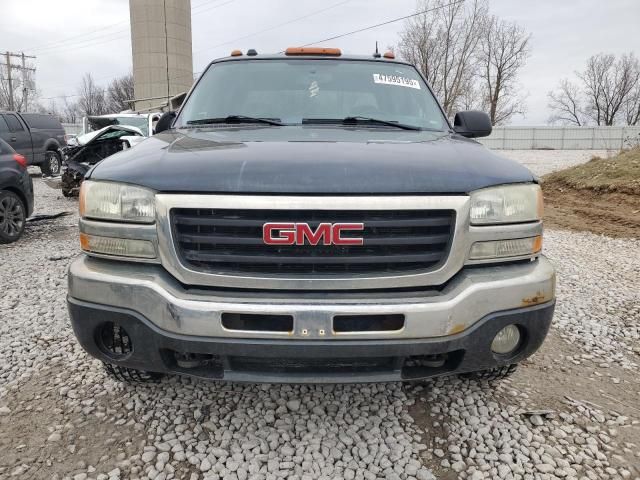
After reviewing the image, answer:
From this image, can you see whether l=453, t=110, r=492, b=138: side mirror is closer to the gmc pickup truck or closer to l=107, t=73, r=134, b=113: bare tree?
the gmc pickup truck

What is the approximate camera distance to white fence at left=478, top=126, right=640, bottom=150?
3781cm

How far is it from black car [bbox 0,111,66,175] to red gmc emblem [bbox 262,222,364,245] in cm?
1487

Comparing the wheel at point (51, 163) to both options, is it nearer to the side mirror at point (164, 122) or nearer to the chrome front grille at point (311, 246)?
the side mirror at point (164, 122)

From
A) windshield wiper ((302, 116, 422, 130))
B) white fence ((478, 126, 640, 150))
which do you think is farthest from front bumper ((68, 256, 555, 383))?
white fence ((478, 126, 640, 150))

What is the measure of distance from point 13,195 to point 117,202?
588cm

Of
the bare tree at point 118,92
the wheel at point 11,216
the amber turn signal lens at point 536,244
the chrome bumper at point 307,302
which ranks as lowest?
the wheel at point 11,216

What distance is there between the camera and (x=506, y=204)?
83.4 inches

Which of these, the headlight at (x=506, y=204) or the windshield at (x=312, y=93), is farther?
the windshield at (x=312, y=93)

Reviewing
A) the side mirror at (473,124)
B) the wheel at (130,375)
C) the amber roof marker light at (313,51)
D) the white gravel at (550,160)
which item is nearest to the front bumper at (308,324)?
the wheel at (130,375)

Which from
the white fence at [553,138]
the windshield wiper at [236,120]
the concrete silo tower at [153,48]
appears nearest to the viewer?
the windshield wiper at [236,120]

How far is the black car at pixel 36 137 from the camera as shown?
14680 mm

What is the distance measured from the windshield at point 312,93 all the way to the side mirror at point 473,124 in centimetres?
23

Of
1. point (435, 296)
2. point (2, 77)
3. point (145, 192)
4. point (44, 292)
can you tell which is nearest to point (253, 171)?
point (145, 192)

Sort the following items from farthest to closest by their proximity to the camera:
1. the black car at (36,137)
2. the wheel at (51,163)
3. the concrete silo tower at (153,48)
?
the concrete silo tower at (153,48) < the wheel at (51,163) < the black car at (36,137)
